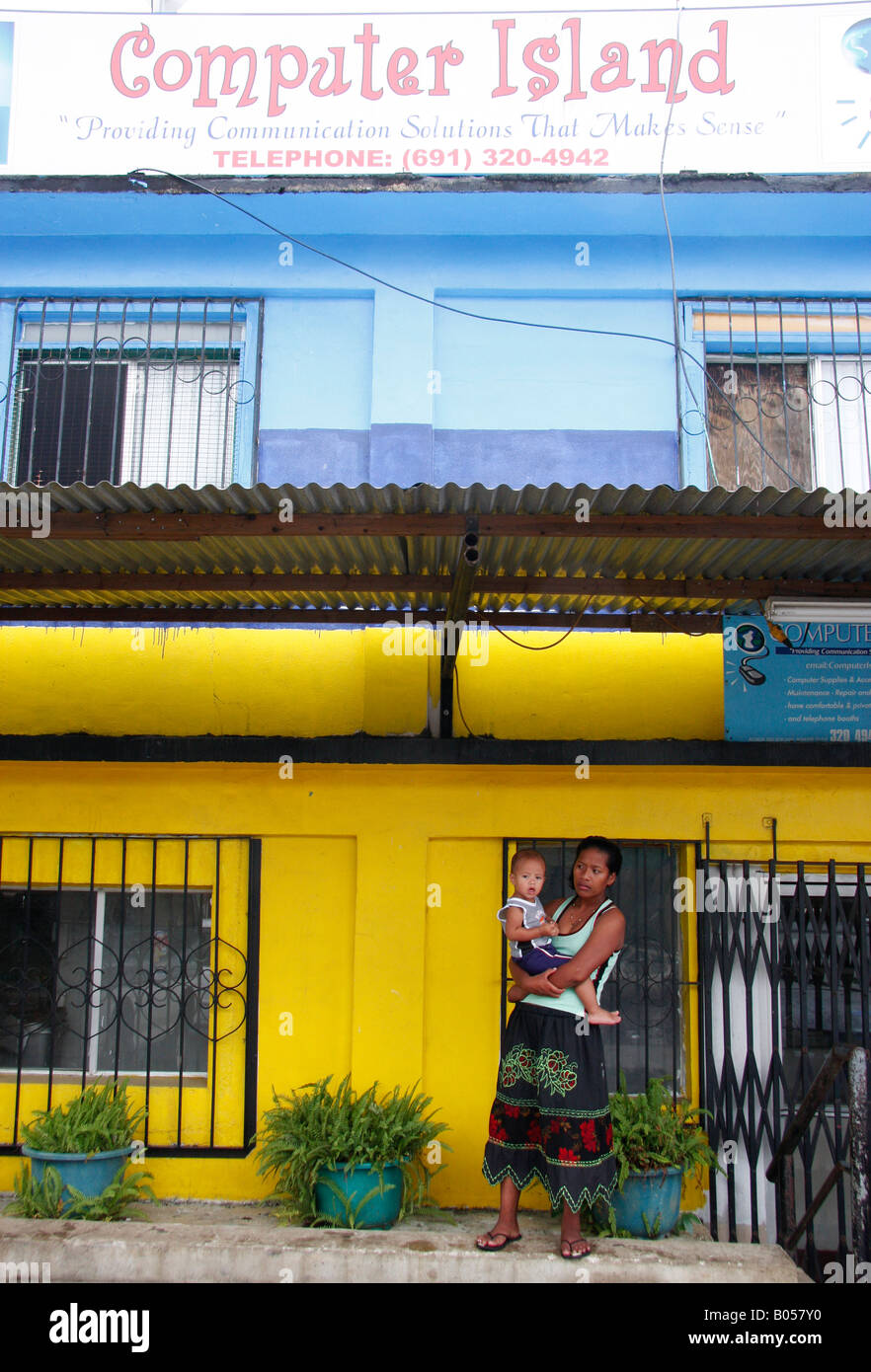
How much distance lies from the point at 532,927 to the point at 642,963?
1371mm

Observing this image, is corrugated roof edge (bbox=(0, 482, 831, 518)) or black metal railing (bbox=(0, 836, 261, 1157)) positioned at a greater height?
corrugated roof edge (bbox=(0, 482, 831, 518))

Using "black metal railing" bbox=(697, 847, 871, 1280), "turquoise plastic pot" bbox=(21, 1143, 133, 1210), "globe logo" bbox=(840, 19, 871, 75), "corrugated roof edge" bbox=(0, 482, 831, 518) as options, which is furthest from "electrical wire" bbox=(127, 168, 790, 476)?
"turquoise plastic pot" bbox=(21, 1143, 133, 1210)

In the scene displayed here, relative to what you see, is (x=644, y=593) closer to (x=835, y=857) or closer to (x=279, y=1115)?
(x=835, y=857)

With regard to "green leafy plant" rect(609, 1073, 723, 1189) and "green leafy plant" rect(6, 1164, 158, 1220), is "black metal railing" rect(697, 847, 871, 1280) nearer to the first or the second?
"green leafy plant" rect(609, 1073, 723, 1189)

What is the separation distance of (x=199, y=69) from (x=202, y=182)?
93 centimetres

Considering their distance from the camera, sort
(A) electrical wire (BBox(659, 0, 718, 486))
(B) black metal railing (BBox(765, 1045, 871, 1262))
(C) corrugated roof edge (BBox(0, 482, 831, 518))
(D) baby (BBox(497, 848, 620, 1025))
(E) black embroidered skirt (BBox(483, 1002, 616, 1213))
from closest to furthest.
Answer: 1. (C) corrugated roof edge (BBox(0, 482, 831, 518))
2. (B) black metal railing (BBox(765, 1045, 871, 1262))
3. (E) black embroidered skirt (BBox(483, 1002, 616, 1213))
4. (D) baby (BBox(497, 848, 620, 1025))
5. (A) electrical wire (BBox(659, 0, 718, 486))

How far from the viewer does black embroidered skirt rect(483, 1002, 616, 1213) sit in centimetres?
448

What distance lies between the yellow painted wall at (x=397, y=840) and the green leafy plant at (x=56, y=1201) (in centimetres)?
46

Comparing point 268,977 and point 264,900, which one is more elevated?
point 264,900

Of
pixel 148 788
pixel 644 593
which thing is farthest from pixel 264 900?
pixel 644 593

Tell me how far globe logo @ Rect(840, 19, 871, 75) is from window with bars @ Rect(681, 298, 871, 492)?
1613 millimetres

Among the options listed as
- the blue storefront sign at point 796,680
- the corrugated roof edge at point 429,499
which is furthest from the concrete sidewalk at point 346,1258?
the corrugated roof edge at point 429,499

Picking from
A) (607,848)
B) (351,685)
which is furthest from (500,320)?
(607,848)
